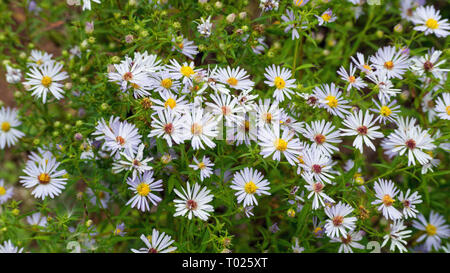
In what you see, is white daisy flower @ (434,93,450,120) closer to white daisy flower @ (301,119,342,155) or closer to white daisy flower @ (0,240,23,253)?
white daisy flower @ (301,119,342,155)

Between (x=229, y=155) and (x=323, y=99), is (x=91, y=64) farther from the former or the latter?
(x=323, y=99)

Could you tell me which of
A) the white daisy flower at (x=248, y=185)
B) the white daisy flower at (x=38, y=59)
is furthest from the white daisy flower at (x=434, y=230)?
the white daisy flower at (x=38, y=59)

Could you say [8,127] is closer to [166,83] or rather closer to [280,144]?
[166,83]

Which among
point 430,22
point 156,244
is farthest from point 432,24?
point 156,244

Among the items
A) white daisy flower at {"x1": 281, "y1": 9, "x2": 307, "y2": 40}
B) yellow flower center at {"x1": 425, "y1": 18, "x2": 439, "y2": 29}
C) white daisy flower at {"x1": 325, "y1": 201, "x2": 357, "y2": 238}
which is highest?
yellow flower center at {"x1": 425, "y1": 18, "x2": 439, "y2": 29}

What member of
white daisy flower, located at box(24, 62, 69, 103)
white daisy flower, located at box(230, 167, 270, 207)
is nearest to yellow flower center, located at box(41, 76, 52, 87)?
white daisy flower, located at box(24, 62, 69, 103)
